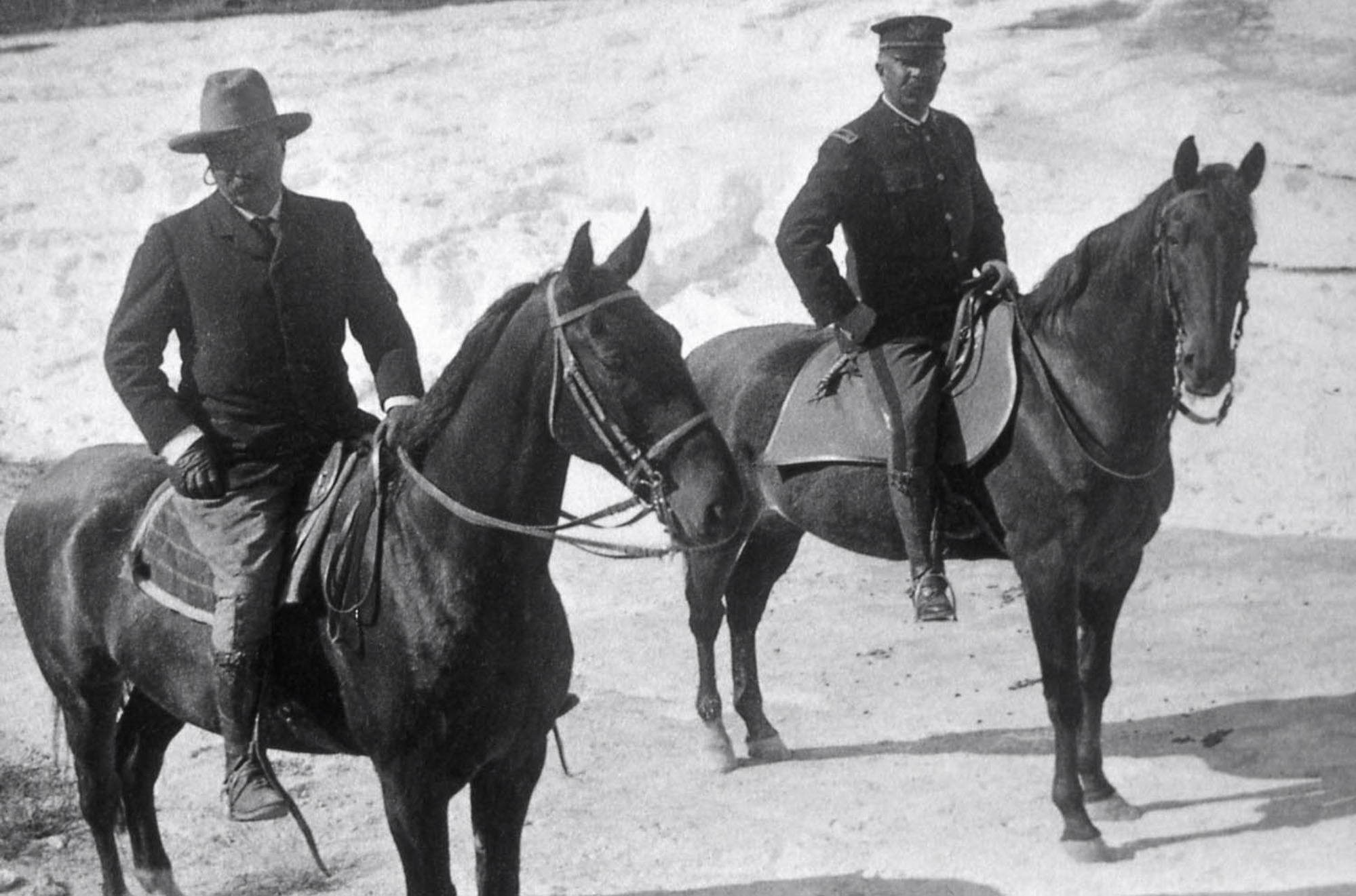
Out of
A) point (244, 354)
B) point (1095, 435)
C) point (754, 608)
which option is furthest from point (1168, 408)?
point (244, 354)

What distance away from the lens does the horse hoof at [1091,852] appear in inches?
268

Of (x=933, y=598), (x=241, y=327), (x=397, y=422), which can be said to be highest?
(x=241, y=327)

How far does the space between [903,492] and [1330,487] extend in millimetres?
5143

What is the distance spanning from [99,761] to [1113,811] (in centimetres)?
396

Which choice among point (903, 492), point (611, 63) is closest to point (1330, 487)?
point (903, 492)

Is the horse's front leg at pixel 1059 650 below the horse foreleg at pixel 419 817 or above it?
below

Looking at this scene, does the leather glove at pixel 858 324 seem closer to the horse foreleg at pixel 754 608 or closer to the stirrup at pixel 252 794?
the horse foreleg at pixel 754 608

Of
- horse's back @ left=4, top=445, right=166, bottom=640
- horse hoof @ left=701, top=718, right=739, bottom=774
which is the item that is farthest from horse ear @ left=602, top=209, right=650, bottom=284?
horse hoof @ left=701, top=718, right=739, bottom=774

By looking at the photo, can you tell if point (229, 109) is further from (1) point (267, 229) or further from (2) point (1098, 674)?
(2) point (1098, 674)

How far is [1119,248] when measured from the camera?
269 inches

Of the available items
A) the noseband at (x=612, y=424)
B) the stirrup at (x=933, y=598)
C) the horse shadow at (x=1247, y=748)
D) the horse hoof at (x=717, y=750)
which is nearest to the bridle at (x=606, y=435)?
the noseband at (x=612, y=424)

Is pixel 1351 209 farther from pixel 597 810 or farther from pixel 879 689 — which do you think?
pixel 597 810

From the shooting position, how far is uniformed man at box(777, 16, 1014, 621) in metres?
7.29

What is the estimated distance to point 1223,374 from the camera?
20.7ft
